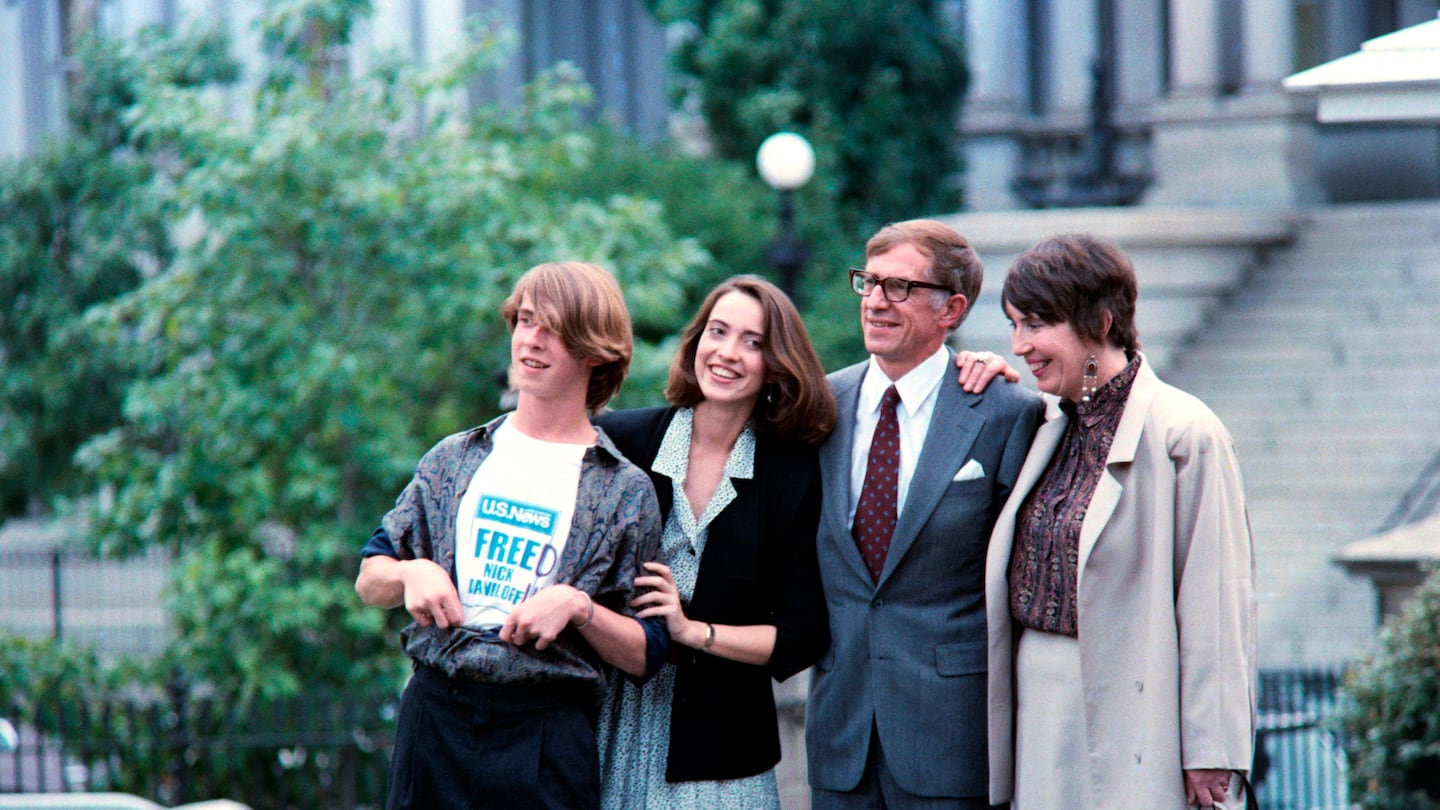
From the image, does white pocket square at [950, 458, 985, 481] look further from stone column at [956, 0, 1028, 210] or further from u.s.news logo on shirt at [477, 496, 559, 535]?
stone column at [956, 0, 1028, 210]

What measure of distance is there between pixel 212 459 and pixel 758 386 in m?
6.39

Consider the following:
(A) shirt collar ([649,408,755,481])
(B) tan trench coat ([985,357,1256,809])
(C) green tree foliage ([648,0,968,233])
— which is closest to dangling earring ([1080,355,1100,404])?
(B) tan trench coat ([985,357,1256,809])

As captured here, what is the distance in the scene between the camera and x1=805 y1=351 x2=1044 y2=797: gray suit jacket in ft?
13.4

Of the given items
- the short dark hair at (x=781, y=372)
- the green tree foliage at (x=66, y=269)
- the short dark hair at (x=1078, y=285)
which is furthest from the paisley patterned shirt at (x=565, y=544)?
the green tree foliage at (x=66, y=269)

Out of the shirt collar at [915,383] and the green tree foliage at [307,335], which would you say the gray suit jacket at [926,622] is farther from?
the green tree foliage at [307,335]

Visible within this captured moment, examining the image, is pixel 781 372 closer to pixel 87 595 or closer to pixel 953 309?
pixel 953 309

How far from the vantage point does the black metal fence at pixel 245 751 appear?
9031mm

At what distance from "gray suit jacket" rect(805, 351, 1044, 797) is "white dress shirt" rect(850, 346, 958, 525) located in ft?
0.15

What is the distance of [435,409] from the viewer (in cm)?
1093

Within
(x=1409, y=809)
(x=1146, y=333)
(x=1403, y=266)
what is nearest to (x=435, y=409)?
(x=1409, y=809)

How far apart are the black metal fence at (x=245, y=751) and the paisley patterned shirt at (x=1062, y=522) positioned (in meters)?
5.72

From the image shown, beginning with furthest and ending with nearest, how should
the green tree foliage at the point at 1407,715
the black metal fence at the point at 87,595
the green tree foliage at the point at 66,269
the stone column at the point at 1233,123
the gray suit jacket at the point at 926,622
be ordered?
the stone column at the point at 1233,123
the black metal fence at the point at 87,595
the green tree foliage at the point at 66,269
the green tree foliage at the point at 1407,715
the gray suit jacket at the point at 926,622

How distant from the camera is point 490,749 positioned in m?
3.88

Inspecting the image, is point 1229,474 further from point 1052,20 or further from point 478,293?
point 1052,20
